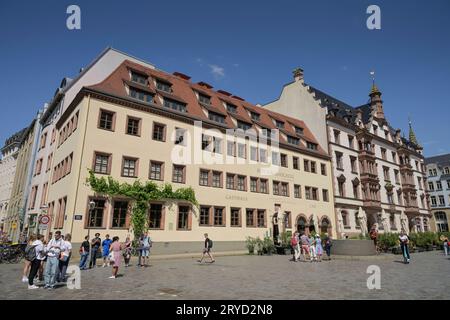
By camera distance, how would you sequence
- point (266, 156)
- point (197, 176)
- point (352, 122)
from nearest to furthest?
point (197, 176)
point (266, 156)
point (352, 122)

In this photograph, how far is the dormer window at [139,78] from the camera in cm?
2733

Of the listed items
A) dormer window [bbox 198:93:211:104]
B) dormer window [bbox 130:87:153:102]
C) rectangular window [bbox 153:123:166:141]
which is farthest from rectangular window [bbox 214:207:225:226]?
dormer window [bbox 198:93:211:104]

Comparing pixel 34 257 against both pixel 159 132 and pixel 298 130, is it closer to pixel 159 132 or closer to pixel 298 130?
pixel 159 132

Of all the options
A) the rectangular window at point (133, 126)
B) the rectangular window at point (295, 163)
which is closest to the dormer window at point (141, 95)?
the rectangular window at point (133, 126)

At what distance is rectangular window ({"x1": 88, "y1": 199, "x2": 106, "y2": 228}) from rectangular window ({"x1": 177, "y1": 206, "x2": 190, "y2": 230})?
6346mm

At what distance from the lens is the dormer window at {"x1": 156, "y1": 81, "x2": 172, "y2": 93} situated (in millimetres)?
28761

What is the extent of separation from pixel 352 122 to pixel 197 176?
29.8 m

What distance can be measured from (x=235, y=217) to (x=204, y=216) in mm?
3843

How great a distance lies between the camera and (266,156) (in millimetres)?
33875

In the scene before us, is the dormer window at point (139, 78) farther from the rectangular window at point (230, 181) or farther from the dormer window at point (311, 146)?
the dormer window at point (311, 146)

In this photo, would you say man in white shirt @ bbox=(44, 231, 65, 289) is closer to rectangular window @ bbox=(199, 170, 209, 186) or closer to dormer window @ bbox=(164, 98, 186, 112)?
rectangular window @ bbox=(199, 170, 209, 186)

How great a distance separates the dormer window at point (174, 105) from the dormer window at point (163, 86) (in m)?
2.05

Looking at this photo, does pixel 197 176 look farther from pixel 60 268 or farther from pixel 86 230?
pixel 60 268
